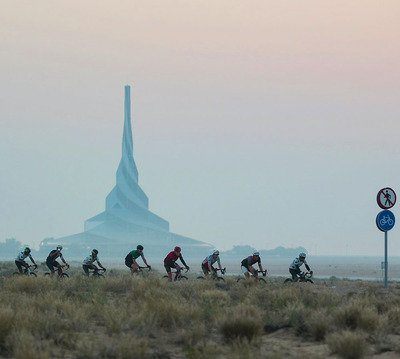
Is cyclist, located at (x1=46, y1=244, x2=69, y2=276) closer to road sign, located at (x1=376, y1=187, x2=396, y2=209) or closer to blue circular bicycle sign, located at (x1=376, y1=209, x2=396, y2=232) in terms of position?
blue circular bicycle sign, located at (x1=376, y1=209, x2=396, y2=232)

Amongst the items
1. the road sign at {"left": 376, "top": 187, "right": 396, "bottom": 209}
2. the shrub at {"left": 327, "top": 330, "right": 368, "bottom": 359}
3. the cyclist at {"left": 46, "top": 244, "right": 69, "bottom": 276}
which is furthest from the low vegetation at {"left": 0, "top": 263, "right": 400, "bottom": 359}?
the cyclist at {"left": 46, "top": 244, "right": 69, "bottom": 276}

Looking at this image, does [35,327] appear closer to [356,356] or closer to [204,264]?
[356,356]

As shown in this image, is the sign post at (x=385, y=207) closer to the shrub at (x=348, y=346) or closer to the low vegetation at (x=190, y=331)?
the low vegetation at (x=190, y=331)

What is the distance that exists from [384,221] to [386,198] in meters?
0.74

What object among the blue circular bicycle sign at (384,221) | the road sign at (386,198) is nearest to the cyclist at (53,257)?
the blue circular bicycle sign at (384,221)

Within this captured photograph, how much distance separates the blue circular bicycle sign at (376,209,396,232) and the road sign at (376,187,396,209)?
229 mm

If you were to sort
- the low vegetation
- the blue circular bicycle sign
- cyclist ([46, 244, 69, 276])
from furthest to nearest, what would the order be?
cyclist ([46, 244, 69, 276]) < the blue circular bicycle sign < the low vegetation

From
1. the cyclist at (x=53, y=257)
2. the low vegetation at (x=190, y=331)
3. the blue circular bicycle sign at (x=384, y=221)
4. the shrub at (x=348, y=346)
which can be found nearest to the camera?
the shrub at (x=348, y=346)

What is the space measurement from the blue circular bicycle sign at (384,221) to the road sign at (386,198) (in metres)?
0.23

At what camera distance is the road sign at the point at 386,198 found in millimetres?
24094

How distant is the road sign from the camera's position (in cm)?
2409

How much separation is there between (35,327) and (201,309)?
4.13 meters

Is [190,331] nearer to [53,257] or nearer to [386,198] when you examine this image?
[386,198]

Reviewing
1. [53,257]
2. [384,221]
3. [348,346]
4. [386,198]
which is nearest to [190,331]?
[348,346]
